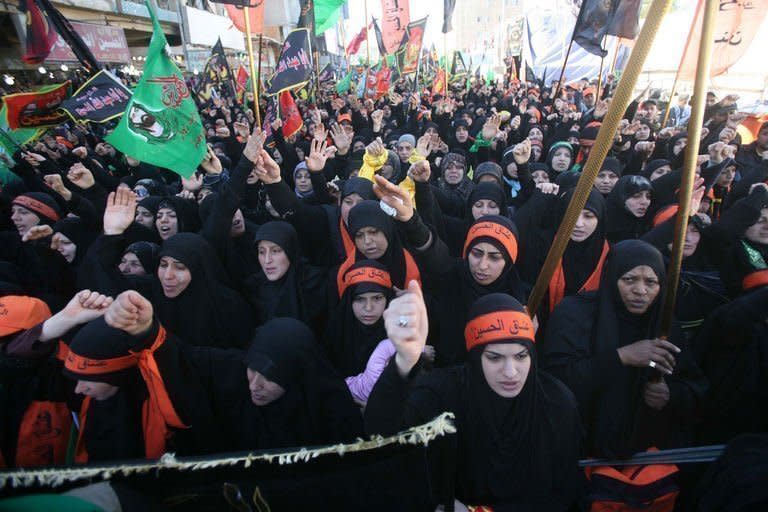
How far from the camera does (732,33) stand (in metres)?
5.16

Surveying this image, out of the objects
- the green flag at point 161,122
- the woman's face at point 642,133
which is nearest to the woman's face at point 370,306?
the green flag at point 161,122

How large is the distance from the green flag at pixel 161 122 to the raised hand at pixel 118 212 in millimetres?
442

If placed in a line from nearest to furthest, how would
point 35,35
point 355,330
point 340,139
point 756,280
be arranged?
point 756,280 → point 355,330 → point 340,139 → point 35,35

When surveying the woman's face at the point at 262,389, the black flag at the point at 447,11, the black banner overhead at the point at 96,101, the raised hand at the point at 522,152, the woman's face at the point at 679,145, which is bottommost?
the woman's face at the point at 262,389

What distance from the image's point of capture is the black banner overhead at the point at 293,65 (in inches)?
204

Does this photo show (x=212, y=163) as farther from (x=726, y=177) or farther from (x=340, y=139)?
(x=726, y=177)

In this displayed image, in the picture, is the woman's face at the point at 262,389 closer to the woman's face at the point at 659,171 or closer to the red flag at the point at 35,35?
the woman's face at the point at 659,171

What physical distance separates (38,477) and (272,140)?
5180 mm

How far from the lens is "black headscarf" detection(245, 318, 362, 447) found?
1856 millimetres

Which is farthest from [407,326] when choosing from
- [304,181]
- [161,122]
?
[304,181]

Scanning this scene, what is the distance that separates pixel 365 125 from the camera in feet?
29.4

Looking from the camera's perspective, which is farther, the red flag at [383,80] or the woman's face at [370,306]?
the red flag at [383,80]

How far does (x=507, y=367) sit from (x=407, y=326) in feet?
1.84

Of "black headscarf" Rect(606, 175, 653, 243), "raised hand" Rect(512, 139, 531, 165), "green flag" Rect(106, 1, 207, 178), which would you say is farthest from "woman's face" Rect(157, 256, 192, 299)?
"black headscarf" Rect(606, 175, 653, 243)
